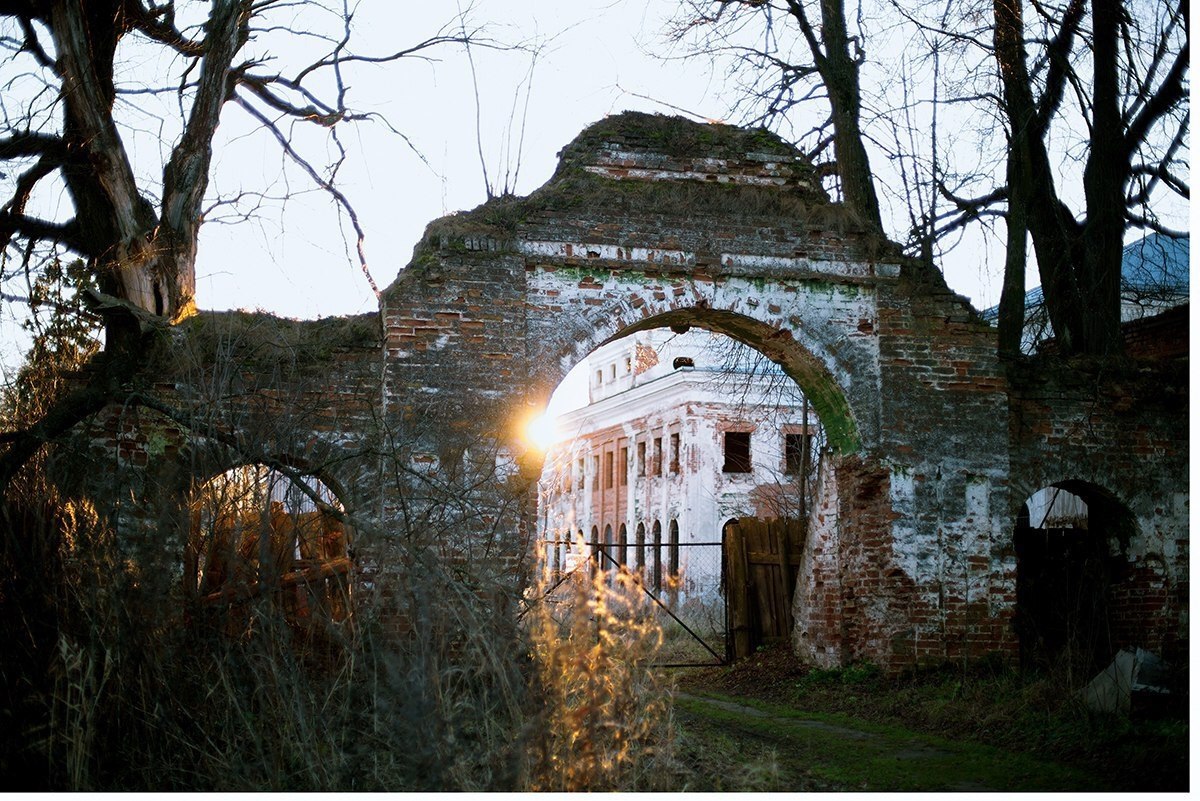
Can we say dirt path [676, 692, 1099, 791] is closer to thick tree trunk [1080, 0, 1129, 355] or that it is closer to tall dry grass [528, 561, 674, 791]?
tall dry grass [528, 561, 674, 791]

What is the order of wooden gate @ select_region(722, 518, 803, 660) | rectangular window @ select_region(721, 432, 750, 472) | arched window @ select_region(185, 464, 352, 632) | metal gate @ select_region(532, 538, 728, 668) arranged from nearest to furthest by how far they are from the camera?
arched window @ select_region(185, 464, 352, 632) → wooden gate @ select_region(722, 518, 803, 660) → metal gate @ select_region(532, 538, 728, 668) → rectangular window @ select_region(721, 432, 750, 472)

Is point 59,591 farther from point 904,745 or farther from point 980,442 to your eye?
point 980,442

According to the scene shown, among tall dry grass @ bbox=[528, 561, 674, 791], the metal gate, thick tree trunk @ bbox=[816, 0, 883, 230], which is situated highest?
thick tree trunk @ bbox=[816, 0, 883, 230]

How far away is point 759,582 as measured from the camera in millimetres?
12680

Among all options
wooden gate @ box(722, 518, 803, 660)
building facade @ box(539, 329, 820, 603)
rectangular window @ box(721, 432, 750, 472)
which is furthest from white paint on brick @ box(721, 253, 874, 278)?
rectangular window @ box(721, 432, 750, 472)

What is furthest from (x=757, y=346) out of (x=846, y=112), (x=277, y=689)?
(x=277, y=689)

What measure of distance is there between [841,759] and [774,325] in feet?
13.9

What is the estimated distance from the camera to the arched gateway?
959 centimetres

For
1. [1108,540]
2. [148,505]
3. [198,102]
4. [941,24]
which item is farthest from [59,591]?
[941,24]

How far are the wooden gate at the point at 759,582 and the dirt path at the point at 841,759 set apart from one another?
10.6ft

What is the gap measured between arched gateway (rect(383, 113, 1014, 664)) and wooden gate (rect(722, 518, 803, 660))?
1.76 metres

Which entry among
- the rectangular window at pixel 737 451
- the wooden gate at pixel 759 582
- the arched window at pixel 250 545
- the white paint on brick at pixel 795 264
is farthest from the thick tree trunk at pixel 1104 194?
the rectangular window at pixel 737 451

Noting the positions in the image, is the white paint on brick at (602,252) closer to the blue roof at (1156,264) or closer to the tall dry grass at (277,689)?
the tall dry grass at (277,689)

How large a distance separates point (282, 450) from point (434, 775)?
2.66 m
